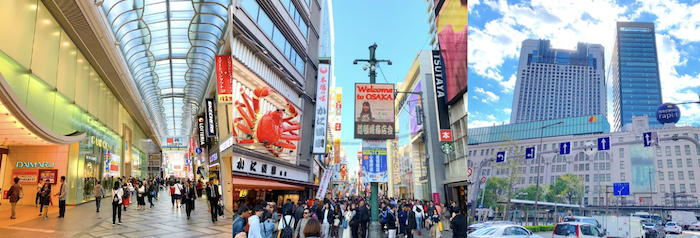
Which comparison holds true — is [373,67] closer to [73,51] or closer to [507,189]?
[507,189]

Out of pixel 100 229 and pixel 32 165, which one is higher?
pixel 32 165

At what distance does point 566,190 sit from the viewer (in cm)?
513

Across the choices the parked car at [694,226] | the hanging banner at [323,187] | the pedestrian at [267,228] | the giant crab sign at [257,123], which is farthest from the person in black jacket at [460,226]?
the hanging banner at [323,187]

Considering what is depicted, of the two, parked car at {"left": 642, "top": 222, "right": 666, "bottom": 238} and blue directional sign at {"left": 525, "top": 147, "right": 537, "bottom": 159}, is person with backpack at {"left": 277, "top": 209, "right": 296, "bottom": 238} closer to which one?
blue directional sign at {"left": 525, "top": 147, "right": 537, "bottom": 159}

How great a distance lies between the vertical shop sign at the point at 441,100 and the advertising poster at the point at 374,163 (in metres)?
12.4

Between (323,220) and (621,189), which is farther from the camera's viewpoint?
(323,220)

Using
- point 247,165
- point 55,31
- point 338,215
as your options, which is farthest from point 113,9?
point 338,215

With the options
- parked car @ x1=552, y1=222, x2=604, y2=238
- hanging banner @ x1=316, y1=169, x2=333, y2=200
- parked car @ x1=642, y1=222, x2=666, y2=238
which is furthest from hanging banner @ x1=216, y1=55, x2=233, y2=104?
hanging banner @ x1=316, y1=169, x2=333, y2=200

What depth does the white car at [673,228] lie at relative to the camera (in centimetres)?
430

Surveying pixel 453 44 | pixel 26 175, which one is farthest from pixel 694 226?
pixel 26 175

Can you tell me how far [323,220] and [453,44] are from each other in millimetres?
10810

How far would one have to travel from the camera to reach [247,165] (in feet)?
23.7

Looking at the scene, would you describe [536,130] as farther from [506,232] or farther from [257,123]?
[257,123]

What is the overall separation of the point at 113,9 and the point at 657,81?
1217 centimetres
